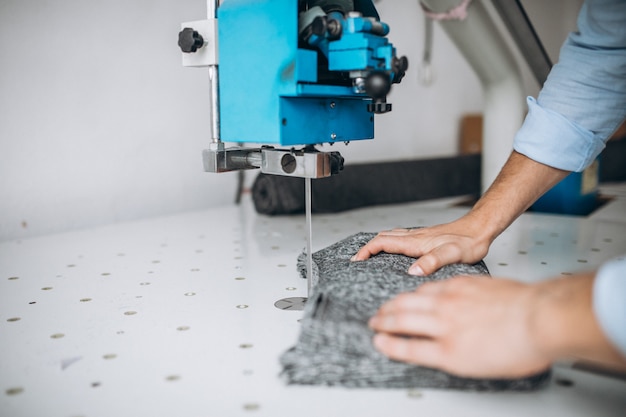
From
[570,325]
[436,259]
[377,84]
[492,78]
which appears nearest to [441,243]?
[436,259]

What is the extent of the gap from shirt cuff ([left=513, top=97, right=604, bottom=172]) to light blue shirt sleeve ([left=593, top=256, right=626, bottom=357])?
51 cm

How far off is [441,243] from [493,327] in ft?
1.28

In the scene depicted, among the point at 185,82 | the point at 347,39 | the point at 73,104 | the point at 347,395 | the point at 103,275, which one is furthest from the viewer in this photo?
the point at 185,82

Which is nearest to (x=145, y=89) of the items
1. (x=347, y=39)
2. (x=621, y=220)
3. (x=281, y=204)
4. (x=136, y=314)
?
(x=281, y=204)

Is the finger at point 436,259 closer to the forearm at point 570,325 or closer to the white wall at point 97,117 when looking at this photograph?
the forearm at point 570,325

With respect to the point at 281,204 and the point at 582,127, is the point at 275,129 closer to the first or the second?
the point at 582,127

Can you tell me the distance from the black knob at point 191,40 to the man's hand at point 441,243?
45cm

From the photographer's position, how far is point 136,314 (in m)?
1.01

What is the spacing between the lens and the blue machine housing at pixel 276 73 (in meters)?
0.82

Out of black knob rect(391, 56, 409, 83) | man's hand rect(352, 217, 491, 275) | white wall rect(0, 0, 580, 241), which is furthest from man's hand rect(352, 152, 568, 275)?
white wall rect(0, 0, 580, 241)

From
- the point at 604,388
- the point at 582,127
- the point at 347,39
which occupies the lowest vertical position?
the point at 604,388

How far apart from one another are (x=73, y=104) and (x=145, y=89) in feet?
0.90

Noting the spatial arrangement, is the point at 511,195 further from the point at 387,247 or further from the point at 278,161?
the point at 278,161

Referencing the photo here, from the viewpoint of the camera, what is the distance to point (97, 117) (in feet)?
6.18
